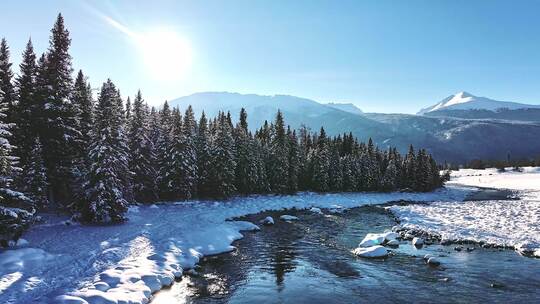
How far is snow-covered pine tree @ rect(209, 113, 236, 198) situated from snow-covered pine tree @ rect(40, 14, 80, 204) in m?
23.4

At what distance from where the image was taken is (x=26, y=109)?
37.8 m

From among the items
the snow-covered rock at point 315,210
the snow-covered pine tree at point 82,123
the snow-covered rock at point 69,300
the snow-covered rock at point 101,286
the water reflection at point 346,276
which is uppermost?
the snow-covered pine tree at point 82,123

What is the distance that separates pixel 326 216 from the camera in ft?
169

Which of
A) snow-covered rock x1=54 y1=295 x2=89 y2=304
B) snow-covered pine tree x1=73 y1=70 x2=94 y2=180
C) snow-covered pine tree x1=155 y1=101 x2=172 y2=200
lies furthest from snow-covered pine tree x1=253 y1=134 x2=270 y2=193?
snow-covered rock x1=54 y1=295 x2=89 y2=304

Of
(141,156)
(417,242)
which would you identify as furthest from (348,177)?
(417,242)

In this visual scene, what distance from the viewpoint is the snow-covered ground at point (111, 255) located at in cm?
1844

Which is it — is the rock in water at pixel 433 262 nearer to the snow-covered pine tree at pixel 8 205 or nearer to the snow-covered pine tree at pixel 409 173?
the snow-covered pine tree at pixel 8 205

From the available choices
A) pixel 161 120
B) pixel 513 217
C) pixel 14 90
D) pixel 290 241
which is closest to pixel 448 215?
pixel 513 217

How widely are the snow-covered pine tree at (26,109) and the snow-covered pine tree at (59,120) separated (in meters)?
1.03

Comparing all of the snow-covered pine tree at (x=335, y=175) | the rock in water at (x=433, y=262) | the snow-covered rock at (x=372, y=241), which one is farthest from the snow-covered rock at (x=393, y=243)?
the snow-covered pine tree at (x=335, y=175)

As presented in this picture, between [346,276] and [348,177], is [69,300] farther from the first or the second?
[348,177]

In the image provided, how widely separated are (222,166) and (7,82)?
100 ft

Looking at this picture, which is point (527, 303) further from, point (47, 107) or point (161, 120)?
point (161, 120)

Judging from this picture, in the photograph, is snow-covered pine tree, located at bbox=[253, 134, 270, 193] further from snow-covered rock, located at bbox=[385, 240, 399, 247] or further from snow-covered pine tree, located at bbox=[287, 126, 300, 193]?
snow-covered rock, located at bbox=[385, 240, 399, 247]
